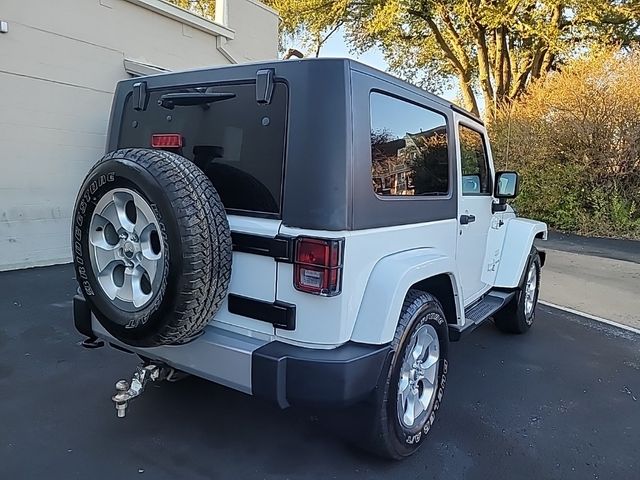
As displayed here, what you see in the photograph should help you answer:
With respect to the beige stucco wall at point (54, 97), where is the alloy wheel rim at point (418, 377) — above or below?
below

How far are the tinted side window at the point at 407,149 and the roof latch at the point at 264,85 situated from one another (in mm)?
474

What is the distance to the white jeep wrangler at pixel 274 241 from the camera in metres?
2.08

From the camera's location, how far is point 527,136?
11.8m

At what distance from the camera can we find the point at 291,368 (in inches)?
81.9

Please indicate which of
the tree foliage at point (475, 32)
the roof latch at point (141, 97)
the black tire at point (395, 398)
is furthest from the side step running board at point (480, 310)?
the tree foliage at point (475, 32)

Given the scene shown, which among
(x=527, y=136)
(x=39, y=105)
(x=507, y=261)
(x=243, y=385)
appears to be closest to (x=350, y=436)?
(x=243, y=385)

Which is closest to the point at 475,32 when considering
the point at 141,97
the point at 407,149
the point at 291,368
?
the point at 407,149

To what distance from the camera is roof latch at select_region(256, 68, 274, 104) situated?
2215mm

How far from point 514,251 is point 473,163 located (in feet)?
3.28

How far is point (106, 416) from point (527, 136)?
11.3m

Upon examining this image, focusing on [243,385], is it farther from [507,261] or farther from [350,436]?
[507,261]

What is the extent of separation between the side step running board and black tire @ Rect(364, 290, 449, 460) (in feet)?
0.90

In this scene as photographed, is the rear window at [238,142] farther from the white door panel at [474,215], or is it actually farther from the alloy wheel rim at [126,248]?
the white door panel at [474,215]

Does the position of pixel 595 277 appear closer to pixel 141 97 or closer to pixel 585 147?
pixel 585 147
